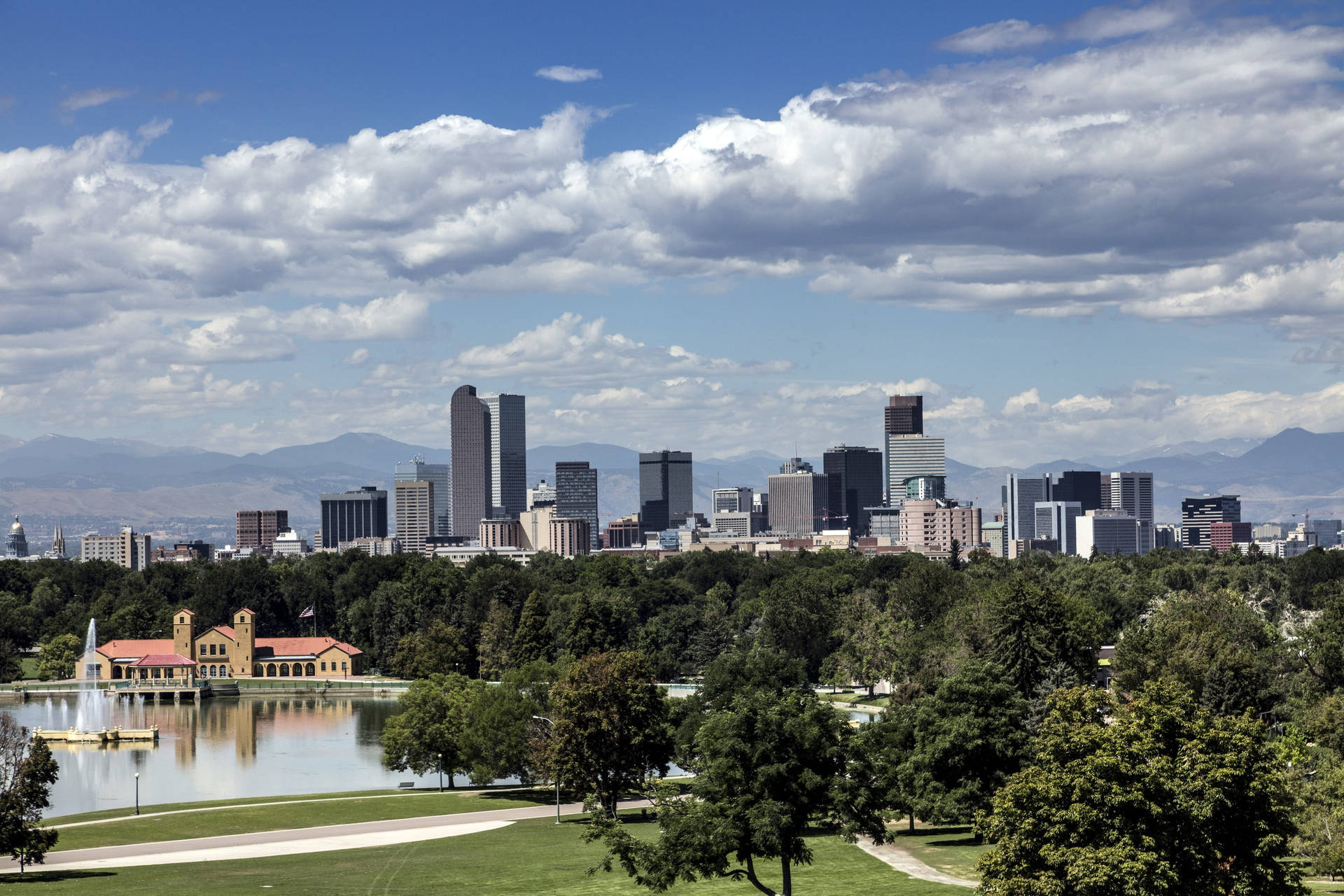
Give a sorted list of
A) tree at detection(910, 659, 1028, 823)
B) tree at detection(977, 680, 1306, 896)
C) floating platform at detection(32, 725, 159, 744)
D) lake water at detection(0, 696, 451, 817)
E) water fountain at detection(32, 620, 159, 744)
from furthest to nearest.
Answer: water fountain at detection(32, 620, 159, 744) → floating platform at detection(32, 725, 159, 744) → lake water at detection(0, 696, 451, 817) → tree at detection(910, 659, 1028, 823) → tree at detection(977, 680, 1306, 896)

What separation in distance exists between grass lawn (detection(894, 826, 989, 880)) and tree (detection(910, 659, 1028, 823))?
0.70 m

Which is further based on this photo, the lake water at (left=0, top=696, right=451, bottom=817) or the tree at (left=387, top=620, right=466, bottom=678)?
the tree at (left=387, top=620, right=466, bottom=678)

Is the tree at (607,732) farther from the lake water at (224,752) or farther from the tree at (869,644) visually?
the tree at (869,644)

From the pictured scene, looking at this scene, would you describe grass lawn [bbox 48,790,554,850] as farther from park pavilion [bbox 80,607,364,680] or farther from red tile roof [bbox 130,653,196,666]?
park pavilion [bbox 80,607,364,680]

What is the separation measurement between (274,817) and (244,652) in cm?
10744

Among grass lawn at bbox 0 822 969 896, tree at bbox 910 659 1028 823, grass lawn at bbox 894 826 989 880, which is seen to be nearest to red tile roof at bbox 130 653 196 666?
grass lawn at bbox 0 822 969 896

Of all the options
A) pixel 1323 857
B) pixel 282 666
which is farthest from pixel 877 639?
pixel 1323 857

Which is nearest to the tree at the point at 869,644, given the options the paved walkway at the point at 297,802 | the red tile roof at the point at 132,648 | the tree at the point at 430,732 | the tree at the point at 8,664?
the tree at the point at 430,732

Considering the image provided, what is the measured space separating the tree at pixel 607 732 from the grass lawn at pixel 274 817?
5.45 metres

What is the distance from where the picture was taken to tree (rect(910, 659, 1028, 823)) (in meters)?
56.3

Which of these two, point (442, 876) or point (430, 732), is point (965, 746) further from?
point (430, 732)

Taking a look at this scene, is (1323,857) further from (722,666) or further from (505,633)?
(505,633)

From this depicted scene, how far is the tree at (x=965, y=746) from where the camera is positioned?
185 ft

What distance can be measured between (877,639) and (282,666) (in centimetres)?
7132
